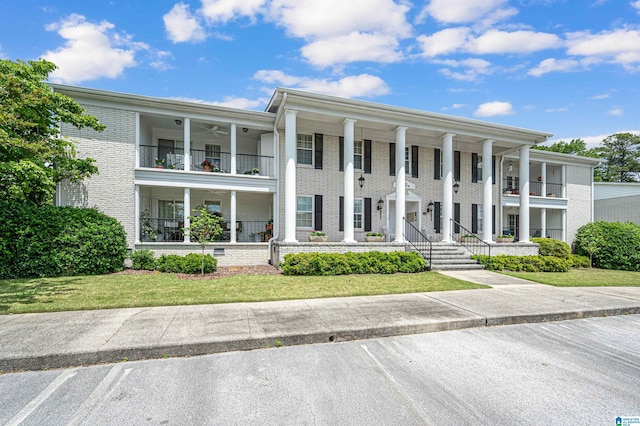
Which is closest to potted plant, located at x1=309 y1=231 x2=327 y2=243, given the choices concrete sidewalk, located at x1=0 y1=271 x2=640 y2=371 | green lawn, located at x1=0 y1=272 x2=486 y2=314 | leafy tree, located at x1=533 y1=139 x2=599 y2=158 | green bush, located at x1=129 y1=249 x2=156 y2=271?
green lawn, located at x1=0 y1=272 x2=486 y2=314

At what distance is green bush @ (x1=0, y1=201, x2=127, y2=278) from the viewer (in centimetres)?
902

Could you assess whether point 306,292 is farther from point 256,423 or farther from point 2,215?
point 2,215

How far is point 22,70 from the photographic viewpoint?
8.73m

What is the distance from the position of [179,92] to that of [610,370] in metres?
14.7

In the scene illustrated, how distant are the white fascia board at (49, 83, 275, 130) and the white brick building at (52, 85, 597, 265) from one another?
4 cm

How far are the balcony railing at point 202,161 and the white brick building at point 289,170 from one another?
0.06 meters

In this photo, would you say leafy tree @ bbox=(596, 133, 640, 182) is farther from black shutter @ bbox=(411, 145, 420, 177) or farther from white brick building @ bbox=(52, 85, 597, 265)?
black shutter @ bbox=(411, 145, 420, 177)

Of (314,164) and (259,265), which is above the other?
(314,164)

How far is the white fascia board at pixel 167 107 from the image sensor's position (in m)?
11.3

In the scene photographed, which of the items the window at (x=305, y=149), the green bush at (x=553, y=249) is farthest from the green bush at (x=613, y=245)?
the window at (x=305, y=149)

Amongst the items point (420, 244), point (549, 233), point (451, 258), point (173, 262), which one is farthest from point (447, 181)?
point (173, 262)

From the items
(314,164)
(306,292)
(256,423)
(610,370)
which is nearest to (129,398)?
(256,423)

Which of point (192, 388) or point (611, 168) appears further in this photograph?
point (611, 168)

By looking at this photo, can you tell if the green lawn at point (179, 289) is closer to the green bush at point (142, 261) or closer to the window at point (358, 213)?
the green bush at point (142, 261)
